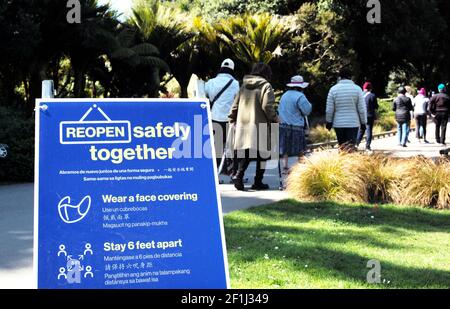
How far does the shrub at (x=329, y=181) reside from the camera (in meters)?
9.20

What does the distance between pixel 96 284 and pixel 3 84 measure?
66.9 feet

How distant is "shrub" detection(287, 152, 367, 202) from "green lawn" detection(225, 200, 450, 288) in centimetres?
41

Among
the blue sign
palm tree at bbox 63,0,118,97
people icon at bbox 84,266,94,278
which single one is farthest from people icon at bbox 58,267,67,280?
palm tree at bbox 63,0,118,97

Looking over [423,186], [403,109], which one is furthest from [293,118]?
[403,109]

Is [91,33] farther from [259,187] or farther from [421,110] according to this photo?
[259,187]

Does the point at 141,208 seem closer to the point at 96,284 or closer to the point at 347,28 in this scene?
the point at 96,284

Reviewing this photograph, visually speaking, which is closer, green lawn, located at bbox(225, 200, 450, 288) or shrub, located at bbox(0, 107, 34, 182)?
green lawn, located at bbox(225, 200, 450, 288)

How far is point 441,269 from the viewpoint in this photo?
5.71m

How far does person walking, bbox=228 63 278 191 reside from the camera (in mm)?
9500

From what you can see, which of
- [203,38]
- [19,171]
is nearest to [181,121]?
[19,171]

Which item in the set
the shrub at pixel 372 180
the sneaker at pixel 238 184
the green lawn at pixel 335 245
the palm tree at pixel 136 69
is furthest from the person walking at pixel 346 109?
the palm tree at pixel 136 69

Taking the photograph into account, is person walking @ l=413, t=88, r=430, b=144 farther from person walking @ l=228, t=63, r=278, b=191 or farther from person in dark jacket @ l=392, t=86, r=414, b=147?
person walking @ l=228, t=63, r=278, b=191

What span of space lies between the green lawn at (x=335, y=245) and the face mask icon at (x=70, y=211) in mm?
2055

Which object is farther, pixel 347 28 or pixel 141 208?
pixel 347 28
